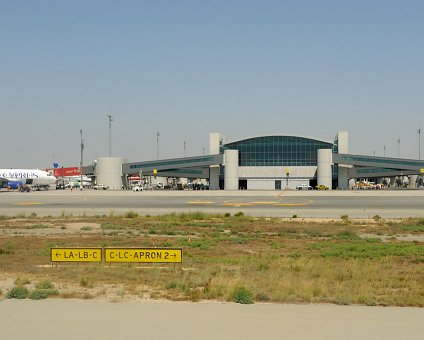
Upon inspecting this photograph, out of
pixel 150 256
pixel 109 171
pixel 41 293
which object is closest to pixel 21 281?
pixel 41 293

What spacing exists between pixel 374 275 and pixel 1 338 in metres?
11.5

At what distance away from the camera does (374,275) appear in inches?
652

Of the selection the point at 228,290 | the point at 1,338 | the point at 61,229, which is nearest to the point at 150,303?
the point at 228,290

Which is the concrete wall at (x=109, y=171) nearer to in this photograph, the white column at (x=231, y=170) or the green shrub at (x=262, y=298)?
the white column at (x=231, y=170)

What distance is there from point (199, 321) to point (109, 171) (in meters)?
126

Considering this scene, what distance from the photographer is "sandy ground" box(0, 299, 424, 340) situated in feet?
31.1

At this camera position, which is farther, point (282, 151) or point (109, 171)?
point (109, 171)

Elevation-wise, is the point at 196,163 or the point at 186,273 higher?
the point at 196,163

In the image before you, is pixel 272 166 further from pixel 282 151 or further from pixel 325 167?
pixel 325 167

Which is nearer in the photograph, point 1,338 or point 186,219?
point 1,338

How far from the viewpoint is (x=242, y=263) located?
19.2 metres

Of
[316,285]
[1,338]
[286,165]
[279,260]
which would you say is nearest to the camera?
[1,338]

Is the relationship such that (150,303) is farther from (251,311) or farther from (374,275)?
(374,275)

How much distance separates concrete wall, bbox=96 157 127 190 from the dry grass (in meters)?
97.2
